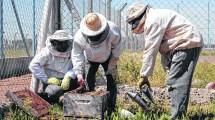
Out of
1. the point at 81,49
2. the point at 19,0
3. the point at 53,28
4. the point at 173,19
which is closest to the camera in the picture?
the point at 173,19

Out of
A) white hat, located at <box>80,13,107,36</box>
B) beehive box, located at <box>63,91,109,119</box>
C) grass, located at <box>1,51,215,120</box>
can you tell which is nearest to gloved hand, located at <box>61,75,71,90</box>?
grass, located at <box>1,51,215,120</box>

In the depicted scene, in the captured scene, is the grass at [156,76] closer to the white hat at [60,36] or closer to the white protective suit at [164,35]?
the white hat at [60,36]

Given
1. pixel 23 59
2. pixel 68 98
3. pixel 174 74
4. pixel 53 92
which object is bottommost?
pixel 23 59

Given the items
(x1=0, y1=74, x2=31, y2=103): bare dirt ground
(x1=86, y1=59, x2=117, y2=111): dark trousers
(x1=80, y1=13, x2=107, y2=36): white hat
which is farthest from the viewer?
(x1=0, y1=74, x2=31, y2=103): bare dirt ground

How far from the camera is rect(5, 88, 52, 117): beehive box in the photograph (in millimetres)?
5352

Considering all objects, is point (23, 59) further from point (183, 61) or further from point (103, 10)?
point (183, 61)

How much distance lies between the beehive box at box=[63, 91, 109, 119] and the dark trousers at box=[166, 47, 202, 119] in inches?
34.9

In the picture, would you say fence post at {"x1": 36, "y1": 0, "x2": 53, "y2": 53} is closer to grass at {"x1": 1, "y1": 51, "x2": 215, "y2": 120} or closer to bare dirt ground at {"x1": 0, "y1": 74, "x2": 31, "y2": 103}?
grass at {"x1": 1, "y1": 51, "x2": 215, "y2": 120}

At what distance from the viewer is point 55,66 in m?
6.34

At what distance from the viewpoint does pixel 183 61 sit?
192 inches

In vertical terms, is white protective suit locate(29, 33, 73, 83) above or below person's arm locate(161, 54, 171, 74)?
below

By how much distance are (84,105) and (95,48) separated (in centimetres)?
90

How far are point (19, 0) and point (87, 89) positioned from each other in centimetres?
495

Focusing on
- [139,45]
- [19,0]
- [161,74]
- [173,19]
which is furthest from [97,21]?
[139,45]
